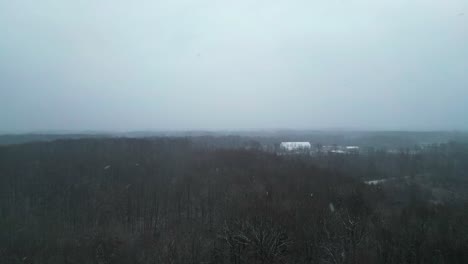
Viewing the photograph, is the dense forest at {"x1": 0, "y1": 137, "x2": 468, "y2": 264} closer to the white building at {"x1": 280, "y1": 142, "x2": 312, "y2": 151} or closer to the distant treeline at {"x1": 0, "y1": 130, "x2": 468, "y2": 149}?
the white building at {"x1": 280, "y1": 142, "x2": 312, "y2": 151}

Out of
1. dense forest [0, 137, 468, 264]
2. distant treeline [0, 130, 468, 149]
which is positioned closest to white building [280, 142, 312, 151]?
distant treeline [0, 130, 468, 149]

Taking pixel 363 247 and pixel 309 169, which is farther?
pixel 309 169

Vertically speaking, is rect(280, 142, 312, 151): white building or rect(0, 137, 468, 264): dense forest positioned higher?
rect(280, 142, 312, 151): white building

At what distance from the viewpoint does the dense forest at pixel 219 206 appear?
482 inches

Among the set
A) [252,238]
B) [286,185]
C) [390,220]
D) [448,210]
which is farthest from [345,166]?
[252,238]

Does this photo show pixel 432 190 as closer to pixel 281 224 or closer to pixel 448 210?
pixel 448 210

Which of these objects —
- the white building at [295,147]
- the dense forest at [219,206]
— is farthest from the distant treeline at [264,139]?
the dense forest at [219,206]

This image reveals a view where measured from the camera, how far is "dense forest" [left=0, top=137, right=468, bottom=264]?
12.2 meters

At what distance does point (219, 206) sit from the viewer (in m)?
22.0

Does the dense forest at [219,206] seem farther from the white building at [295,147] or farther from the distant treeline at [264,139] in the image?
the distant treeline at [264,139]

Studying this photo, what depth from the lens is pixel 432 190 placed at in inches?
1196

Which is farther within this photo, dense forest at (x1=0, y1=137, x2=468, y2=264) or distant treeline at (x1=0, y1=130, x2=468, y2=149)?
distant treeline at (x1=0, y1=130, x2=468, y2=149)

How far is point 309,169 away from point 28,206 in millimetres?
25828

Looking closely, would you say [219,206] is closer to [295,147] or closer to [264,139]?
[295,147]
